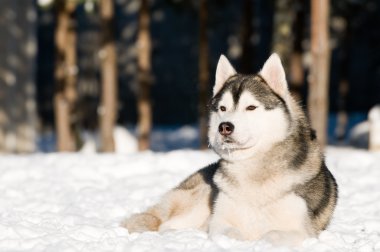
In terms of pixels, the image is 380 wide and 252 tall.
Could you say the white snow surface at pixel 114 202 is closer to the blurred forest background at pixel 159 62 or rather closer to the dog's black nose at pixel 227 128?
the dog's black nose at pixel 227 128

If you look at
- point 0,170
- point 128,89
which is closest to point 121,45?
A: point 128,89

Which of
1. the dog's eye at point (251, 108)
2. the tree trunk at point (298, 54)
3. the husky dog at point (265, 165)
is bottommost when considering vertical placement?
the tree trunk at point (298, 54)

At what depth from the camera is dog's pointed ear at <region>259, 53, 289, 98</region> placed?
21.8ft

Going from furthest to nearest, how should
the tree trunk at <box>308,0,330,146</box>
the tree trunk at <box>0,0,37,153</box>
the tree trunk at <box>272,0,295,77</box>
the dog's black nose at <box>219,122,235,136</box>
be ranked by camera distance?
the tree trunk at <box>0,0,37,153</box>
the tree trunk at <box>272,0,295,77</box>
the tree trunk at <box>308,0,330,146</box>
the dog's black nose at <box>219,122,235,136</box>

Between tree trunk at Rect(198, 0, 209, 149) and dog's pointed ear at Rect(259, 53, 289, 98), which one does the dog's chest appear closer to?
dog's pointed ear at Rect(259, 53, 289, 98)

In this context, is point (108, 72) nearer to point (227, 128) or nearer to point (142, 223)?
point (142, 223)

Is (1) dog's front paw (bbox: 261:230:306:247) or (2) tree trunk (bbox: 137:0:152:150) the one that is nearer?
(1) dog's front paw (bbox: 261:230:306:247)

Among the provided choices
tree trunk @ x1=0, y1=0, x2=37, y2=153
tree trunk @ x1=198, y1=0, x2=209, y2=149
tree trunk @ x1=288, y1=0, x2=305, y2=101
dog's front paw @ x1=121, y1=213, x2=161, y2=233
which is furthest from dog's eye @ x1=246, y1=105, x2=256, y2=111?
tree trunk @ x1=0, y1=0, x2=37, y2=153

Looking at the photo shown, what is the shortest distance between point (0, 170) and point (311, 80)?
6.70 m

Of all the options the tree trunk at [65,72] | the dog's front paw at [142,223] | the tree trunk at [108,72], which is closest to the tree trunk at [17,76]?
the tree trunk at [65,72]

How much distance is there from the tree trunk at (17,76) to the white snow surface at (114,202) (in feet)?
30.7

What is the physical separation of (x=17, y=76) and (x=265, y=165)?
17.7 meters

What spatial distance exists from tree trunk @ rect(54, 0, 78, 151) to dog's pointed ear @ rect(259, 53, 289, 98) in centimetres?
1179

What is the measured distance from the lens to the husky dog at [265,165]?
21.0ft
